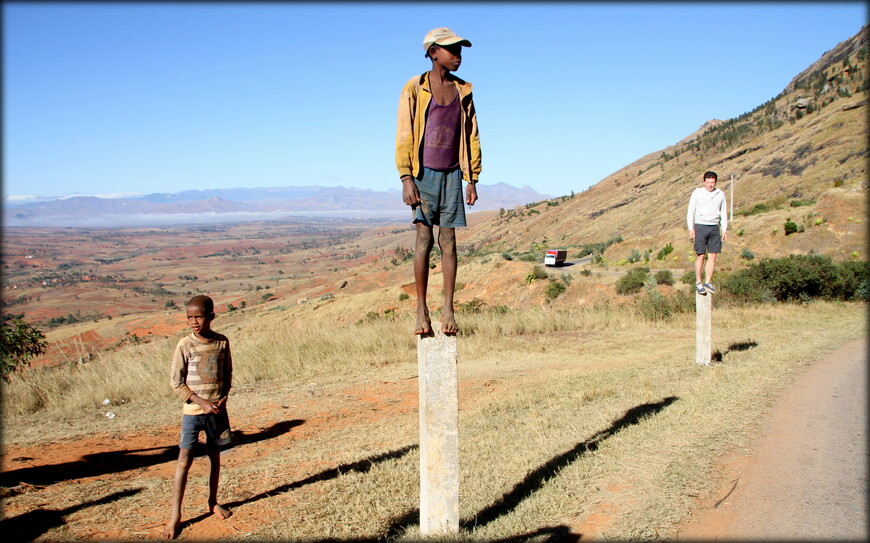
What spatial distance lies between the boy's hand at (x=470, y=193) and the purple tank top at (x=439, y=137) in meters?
0.20

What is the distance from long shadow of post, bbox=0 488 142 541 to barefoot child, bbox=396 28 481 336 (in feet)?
10.5

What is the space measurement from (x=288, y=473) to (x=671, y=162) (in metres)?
75.8

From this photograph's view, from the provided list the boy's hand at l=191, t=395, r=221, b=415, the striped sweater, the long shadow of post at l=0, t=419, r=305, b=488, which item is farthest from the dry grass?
the striped sweater

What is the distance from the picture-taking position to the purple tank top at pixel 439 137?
13.5 ft

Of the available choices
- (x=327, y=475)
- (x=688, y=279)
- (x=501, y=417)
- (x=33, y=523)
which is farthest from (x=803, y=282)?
(x=33, y=523)

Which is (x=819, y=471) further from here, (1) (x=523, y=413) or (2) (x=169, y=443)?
(2) (x=169, y=443)

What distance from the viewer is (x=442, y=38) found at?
407 cm

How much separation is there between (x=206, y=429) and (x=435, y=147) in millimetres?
2587

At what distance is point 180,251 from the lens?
118 m

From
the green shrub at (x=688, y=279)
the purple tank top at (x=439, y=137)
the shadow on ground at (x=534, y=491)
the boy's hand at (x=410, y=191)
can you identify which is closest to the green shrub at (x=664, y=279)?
the green shrub at (x=688, y=279)

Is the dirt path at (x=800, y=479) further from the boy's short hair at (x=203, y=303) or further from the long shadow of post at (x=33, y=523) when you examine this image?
the long shadow of post at (x=33, y=523)

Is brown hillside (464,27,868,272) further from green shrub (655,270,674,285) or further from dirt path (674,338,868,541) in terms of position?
dirt path (674,338,868,541)

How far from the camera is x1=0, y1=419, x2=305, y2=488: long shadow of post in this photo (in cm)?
566

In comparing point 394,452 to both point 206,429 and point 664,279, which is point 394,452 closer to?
point 206,429
